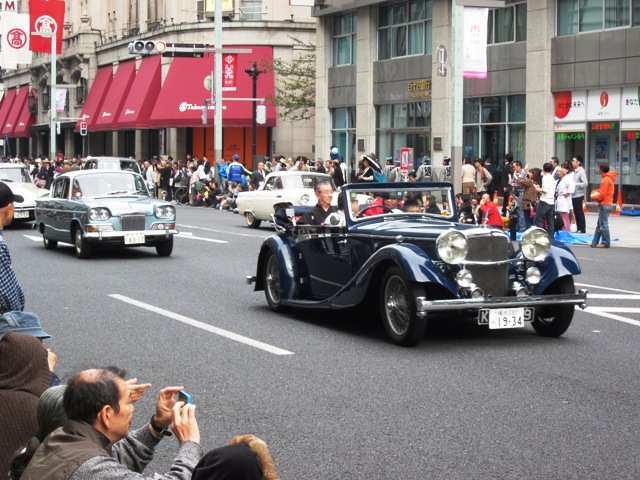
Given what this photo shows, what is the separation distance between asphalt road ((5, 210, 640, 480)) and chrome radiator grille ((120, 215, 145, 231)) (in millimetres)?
3823

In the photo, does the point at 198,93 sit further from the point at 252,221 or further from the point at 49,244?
the point at 49,244

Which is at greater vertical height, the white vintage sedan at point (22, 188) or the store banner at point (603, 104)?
Answer: the store banner at point (603, 104)

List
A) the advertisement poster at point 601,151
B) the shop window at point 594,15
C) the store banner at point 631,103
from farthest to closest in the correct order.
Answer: the advertisement poster at point 601,151 < the shop window at point 594,15 < the store banner at point 631,103

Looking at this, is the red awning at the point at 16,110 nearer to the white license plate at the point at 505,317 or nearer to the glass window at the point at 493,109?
the glass window at the point at 493,109

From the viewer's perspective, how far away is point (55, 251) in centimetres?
2103

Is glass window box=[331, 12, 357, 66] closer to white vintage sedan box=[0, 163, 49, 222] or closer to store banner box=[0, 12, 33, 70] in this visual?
white vintage sedan box=[0, 163, 49, 222]

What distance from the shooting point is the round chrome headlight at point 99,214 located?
19.1 meters

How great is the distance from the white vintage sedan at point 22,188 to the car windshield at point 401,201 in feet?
52.7

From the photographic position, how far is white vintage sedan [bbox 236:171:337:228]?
27.1 metres

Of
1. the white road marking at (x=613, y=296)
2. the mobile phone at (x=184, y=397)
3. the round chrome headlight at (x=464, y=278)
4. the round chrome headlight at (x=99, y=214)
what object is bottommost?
the white road marking at (x=613, y=296)

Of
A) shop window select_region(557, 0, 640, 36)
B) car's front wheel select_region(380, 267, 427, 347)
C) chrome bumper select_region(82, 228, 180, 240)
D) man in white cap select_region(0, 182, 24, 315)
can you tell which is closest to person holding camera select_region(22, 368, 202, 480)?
man in white cap select_region(0, 182, 24, 315)

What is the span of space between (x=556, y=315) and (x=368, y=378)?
9.04ft

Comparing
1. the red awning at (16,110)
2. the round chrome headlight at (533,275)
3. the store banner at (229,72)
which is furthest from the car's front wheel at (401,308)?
the red awning at (16,110)

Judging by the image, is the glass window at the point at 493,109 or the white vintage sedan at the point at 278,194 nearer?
the white vintage sedan at the point at 278,194
